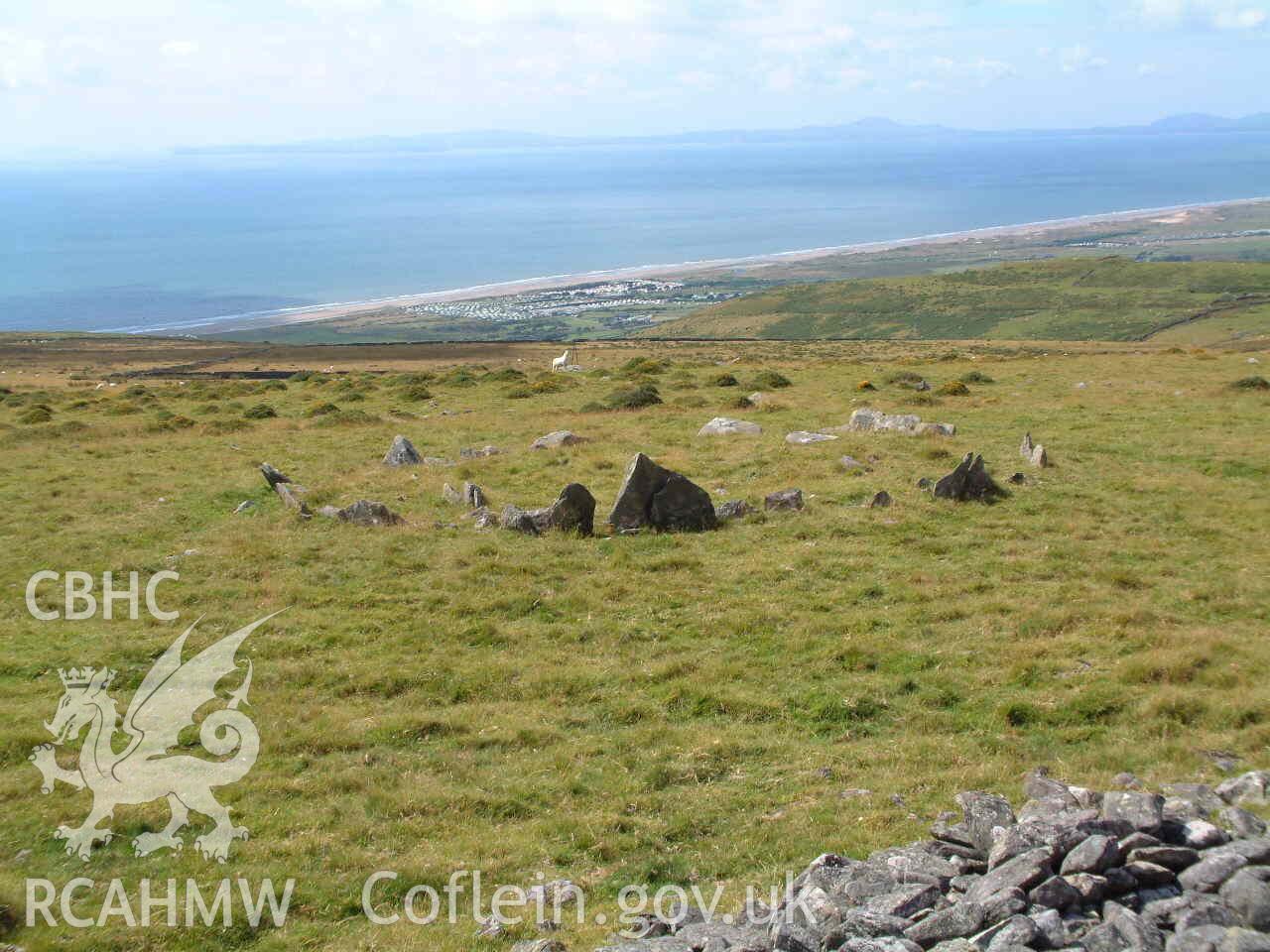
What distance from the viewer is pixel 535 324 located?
502 ft

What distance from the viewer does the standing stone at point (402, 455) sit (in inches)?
1041

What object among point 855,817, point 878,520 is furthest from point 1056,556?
point 855,817

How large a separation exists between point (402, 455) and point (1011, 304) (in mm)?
125203

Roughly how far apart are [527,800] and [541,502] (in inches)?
471

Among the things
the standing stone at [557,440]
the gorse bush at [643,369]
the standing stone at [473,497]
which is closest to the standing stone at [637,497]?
the standing stone at [473,497]

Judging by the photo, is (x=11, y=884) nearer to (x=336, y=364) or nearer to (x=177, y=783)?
(x=177, y=783)

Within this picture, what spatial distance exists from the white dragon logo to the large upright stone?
27.4ft

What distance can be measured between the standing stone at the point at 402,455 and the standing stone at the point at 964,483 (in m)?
14.6

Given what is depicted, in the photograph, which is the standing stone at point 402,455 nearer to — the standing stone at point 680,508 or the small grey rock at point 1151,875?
the standing stone at point 680,508

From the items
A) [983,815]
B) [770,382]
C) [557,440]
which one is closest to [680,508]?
[557,440]

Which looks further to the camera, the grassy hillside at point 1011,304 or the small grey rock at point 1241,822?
the grassy hillside at point 1011,304

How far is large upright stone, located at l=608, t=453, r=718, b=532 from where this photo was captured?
762 inches

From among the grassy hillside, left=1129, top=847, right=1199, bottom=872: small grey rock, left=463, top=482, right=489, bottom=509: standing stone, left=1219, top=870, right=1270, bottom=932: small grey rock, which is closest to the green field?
left=463, top=482, right=489, bottom=509: standing stone

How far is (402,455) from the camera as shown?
87.4ft
